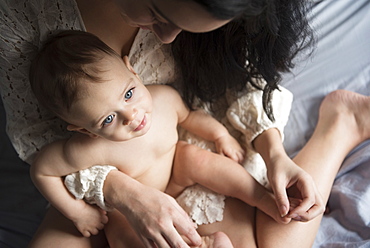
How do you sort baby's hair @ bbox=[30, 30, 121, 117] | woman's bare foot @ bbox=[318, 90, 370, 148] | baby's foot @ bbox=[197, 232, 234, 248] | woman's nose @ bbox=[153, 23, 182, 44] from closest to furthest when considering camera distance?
woman's nose @ bbox=[153, 23, 182, 44] → baby's hair @ bbox=[30, 30, 121, 117] → baby's foot @ bbox=[197, 232, 234, 248] → woman's bare foot @ bbox=[318, 90, 370, 148]

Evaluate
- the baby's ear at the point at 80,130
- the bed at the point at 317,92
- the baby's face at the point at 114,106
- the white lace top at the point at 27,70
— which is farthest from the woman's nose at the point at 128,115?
the bed at the point at 317,92

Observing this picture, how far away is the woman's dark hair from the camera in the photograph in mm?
1012

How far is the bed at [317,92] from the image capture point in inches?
50.7

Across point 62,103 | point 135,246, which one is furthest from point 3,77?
point 135,246

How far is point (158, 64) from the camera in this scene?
47.1 inches

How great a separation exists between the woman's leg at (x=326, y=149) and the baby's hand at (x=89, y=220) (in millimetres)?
387

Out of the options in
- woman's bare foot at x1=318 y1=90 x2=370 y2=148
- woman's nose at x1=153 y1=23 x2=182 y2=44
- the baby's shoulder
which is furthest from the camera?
woman's bare foot at x1=318 y1=90 x2=370 y2=148

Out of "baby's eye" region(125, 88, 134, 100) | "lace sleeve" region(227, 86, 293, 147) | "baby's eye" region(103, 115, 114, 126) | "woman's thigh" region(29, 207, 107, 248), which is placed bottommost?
"woman's thigh" region(29, 207, 107, 248)

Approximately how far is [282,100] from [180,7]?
0.59m

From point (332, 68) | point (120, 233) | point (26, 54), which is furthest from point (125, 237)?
point (332, 68)

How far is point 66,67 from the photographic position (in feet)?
3.07

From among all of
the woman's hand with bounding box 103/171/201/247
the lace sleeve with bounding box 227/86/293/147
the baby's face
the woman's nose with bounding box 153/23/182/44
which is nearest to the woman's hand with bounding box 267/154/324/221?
the lace sleeve with bounding box 227/86/293/147

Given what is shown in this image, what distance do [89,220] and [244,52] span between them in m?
0.56

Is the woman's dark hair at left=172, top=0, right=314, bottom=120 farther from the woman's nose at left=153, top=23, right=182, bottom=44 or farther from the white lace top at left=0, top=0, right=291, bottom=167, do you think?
the woman's nose at left=153, top=23, right=182, bottom=44
